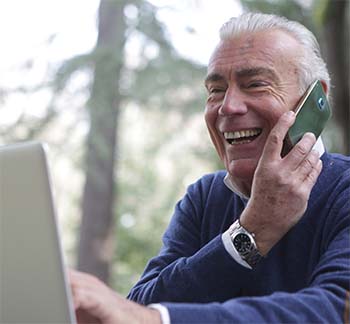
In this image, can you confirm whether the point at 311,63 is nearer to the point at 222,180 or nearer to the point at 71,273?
the point at 222,180

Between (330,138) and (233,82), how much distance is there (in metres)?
3.55

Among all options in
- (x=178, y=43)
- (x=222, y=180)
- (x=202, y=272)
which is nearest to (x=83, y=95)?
(x=178, y=43)

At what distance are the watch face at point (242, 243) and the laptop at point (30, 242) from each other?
1.72 feet

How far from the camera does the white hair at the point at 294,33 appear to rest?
1575 millimetres

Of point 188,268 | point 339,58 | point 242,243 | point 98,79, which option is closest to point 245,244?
point 242,243

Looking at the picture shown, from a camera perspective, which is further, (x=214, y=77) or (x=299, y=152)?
(x=214, y=77)

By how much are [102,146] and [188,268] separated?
5047mm

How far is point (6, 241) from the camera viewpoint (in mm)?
808

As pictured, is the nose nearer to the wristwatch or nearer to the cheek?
the cheek

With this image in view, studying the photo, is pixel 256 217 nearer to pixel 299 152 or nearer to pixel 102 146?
pixel 299 152

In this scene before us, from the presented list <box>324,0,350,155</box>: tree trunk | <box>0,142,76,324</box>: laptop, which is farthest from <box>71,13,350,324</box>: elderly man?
<box>324,0,350,155</box>: tree trunk

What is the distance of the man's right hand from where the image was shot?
1.28 m

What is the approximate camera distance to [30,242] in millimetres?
799

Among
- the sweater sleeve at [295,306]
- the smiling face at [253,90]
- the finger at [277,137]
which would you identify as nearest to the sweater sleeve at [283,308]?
the sweater sleeve at [295,306]
